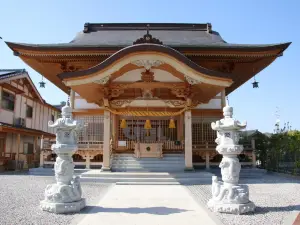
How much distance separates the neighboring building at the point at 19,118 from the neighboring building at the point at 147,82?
469cm

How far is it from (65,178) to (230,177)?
3667 millimetres

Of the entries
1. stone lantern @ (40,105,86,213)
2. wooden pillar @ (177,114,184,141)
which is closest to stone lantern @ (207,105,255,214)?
stone lantern @ (40,105,86,213)

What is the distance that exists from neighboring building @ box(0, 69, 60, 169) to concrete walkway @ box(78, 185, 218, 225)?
12088 mm

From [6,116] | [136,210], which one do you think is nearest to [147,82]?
[136,210]

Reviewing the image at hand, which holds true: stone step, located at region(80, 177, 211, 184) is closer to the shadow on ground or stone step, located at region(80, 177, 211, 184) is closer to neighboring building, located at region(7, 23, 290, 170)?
neighboring building, located at region(7, 23, 290, 170)

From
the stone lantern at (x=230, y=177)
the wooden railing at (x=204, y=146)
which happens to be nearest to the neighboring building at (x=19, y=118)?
the wooden railing at (x=204, y=146)

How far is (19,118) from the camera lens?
21516 mm

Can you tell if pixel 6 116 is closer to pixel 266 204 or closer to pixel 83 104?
pixel 83 104

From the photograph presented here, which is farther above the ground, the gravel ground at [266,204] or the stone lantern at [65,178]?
the stone lantern at [65,178]

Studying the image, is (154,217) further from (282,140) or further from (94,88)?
(282,140)

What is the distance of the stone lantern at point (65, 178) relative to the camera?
571 centimetres

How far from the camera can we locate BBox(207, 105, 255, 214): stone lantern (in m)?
5.73

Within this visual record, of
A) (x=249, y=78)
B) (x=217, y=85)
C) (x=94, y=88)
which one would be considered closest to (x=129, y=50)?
(x=94, y=88)

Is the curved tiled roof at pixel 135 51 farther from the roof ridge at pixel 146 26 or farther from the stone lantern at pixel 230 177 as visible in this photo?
the roof ridge at pixel 146 26
